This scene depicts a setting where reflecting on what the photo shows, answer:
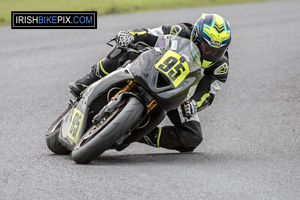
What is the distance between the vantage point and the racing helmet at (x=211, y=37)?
5.67 m

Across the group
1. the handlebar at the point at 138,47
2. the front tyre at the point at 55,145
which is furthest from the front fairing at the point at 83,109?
the handlebar at the point at 138,47

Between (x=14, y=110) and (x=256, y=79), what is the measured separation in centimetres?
406

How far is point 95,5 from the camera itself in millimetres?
17844

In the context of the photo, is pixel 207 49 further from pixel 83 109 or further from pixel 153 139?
pixel 83 109

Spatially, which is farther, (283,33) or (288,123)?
(283,33)

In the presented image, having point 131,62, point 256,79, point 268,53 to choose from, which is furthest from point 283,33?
point 131,62

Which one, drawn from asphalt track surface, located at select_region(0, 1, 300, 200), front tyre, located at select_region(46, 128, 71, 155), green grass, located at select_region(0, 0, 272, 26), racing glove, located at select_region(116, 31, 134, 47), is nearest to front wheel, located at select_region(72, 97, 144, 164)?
asphalt track surface, located at select_region(0, 1, 300, 200)

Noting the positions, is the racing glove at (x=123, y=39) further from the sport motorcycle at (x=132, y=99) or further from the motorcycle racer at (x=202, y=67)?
the sport motorcycle at (x=132, y=99)

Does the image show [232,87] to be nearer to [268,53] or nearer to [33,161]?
[268,53]

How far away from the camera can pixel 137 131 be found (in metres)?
5.48

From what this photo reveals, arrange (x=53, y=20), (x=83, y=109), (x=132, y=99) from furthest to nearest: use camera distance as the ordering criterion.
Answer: (x=53, y=20) → (x=83, y=109) → (x=132, y=99)

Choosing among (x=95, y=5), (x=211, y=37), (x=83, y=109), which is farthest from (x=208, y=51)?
(x=95, y=5)

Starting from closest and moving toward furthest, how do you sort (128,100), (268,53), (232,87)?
(128,100), (232,87), (268,53)

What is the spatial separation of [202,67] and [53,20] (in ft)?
33.6
